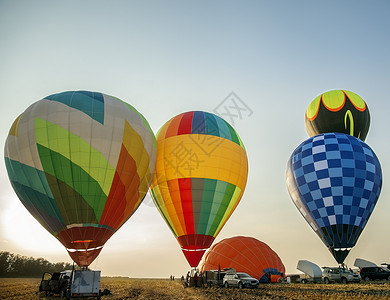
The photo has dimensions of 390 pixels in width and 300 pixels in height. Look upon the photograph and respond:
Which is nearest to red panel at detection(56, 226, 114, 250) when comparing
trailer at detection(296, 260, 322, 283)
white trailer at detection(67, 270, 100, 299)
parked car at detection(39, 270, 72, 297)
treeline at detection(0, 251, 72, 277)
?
parked car at detection(39, 270, 72, 297)

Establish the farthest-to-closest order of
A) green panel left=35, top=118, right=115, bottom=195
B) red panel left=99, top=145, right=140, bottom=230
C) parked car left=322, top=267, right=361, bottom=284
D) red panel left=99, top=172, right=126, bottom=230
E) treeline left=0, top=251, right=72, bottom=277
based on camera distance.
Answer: treeline left=0, top=251, right=72, bottom=277 < parked car left=322, top=267, right=361, bottom=284 < red panel left=99, top=145, right=140, bottom=230 < red panel left=99, top=172, right=126, bottom=230 < green panel left=35, top=118, right=115, bottom=195

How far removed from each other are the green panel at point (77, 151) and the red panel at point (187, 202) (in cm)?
508

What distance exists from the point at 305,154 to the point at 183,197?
9.52 m

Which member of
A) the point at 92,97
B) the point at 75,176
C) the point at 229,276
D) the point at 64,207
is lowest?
the point at 229,276

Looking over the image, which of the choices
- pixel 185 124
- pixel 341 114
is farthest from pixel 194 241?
pixel 341 114

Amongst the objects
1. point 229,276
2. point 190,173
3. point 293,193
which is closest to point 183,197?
point 190,173

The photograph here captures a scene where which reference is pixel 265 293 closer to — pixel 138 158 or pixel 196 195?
pixel 196 195

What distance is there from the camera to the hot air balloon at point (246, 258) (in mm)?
20969

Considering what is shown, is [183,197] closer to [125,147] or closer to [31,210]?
[125,147]

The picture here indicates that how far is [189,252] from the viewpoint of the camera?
1750 centimetres

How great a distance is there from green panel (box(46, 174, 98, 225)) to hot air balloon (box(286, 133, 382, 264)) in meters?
14.1

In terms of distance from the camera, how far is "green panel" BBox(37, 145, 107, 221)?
1301 cm

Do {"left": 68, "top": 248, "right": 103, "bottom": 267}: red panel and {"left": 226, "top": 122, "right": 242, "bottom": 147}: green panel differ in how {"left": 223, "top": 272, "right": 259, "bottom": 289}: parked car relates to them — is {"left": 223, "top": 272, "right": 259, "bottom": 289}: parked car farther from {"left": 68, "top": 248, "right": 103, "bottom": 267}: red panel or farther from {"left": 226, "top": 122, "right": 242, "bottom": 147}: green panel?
{"left": 68, "top": 248, "right": 103, "bottom": 267}: red panel

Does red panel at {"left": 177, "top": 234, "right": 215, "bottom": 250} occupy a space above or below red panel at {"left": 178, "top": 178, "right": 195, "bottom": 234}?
below
